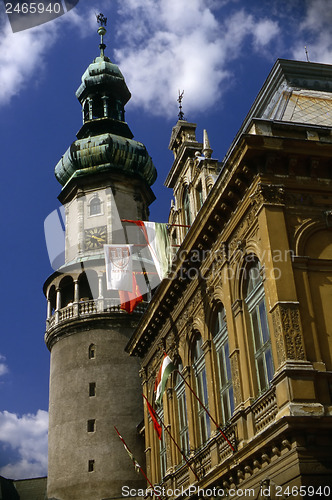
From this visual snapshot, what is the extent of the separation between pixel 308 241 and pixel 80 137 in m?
34.8

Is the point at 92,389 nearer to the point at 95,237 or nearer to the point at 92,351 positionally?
the point at 92,351

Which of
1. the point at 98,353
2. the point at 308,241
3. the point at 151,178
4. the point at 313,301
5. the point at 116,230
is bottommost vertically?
the point at 313,301

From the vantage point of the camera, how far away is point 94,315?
40.7 m

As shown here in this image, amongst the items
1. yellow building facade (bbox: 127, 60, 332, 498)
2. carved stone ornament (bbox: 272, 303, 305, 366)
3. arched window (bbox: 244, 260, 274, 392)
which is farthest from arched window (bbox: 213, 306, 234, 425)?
carved stone ornament (bbox: 272, 303, 305, 366)

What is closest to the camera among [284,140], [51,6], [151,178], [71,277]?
[51,6]

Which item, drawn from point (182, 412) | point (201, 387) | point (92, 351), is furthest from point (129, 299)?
point (201, 387)

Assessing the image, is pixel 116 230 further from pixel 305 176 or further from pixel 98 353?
pixel 305 176

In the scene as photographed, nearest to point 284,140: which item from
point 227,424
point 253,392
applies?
point 253,392

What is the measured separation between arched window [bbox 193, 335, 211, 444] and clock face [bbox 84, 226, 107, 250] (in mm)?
21442

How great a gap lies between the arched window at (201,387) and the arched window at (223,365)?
1339mm

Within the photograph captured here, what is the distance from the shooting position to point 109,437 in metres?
37.9

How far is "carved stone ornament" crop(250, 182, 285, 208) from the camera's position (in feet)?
61.2

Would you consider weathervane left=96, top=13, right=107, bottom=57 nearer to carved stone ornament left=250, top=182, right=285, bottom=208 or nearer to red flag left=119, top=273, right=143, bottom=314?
red flag left=119, top=273, right=143, bottom=314

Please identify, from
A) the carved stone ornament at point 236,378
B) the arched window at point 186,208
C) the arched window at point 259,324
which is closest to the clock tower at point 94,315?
the arched window at point 186,208
